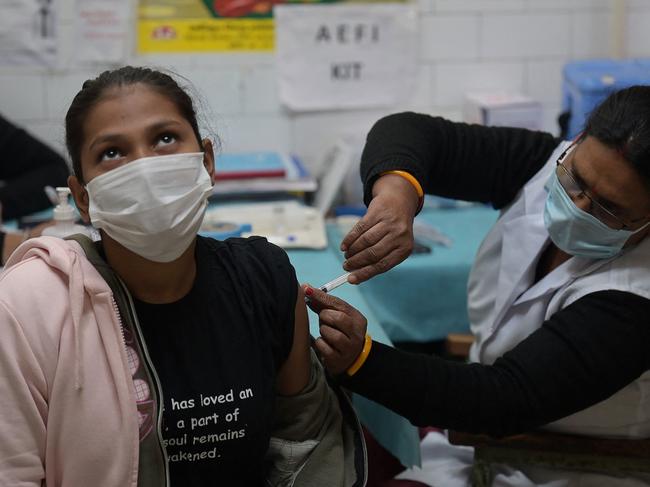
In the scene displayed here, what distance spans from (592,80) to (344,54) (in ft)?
2.97

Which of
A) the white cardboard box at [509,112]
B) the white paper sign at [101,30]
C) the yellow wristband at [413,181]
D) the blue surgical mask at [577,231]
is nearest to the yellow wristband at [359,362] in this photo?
the yellow wristband at [413,181]

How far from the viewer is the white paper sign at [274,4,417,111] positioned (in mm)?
2832

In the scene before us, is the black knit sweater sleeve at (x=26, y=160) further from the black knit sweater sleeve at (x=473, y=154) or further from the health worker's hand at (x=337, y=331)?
the health worker's hand at (x=337, y=331)

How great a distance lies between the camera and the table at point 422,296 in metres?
2.11

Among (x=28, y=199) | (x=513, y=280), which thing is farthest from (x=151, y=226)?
(x=28, y=199)

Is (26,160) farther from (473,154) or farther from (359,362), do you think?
(359,362)

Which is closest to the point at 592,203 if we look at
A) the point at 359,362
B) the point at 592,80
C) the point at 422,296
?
the point at 359,362

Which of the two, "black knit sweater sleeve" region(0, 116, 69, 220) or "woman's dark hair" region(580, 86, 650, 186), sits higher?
"woman's dark hair" region(580, 86, 650, 186)

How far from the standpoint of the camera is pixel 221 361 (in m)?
1.19

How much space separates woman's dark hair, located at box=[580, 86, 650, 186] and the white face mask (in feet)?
2.33

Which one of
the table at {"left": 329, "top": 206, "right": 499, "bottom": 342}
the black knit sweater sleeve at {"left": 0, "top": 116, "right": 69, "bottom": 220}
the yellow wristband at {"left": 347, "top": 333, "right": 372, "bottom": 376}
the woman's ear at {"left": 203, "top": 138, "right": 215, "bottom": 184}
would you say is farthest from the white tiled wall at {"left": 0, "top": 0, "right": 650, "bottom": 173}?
the yellow wristband at {"left": 347, "top": 333, "right": 372, "bottom": 376}

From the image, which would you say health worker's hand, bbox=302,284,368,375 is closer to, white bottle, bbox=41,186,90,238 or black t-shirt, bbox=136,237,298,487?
black t-shirt, bbox=136,237,298,487

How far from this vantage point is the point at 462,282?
2139 millimetres

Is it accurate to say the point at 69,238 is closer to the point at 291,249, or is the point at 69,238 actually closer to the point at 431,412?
the point at 431,412
